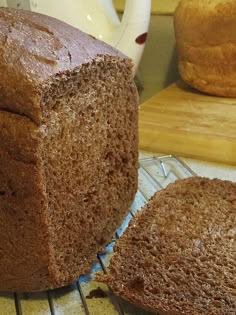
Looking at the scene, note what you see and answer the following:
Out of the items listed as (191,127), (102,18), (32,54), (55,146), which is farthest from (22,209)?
(102,18)

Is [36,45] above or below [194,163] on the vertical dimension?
above

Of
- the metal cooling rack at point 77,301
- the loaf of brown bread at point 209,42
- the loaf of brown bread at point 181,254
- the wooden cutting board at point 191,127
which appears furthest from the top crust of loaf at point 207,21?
the metal cooling rack at point 77,301

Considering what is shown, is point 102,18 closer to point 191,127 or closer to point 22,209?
point 191,127

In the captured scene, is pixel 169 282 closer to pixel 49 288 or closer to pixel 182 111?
pixel 49 288

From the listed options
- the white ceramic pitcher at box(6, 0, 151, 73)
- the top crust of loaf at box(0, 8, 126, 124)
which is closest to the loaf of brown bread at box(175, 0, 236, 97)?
the white ceramic pitcher at box(6, 0, 151, 73)

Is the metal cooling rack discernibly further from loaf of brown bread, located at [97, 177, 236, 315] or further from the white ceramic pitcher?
the white ceramic pitcher

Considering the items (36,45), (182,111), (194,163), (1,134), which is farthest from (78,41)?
(182,111)

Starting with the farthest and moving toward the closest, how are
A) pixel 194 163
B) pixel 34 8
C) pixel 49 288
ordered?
pixel 34 8 < pixel 194 163 < pixel 49 288
